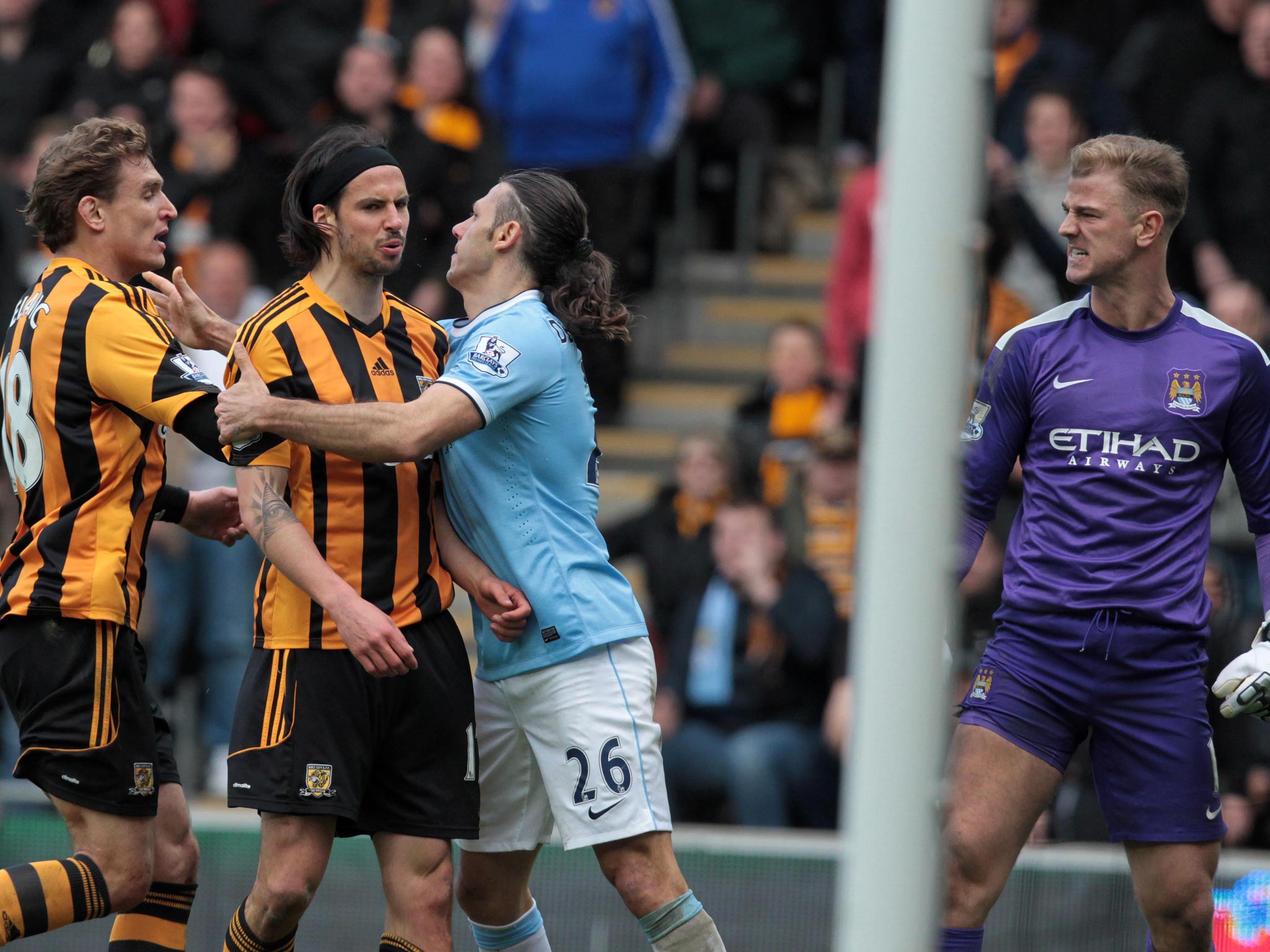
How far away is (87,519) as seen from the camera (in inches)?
180

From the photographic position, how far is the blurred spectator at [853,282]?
866 cm

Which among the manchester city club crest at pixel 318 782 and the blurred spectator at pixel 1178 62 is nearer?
the manchester city club crest at pixel 318 782

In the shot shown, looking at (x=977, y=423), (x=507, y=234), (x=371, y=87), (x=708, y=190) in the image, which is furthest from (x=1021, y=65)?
(x=507, y=234)

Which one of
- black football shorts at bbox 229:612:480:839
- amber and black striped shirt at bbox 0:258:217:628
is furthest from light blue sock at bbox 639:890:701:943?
amber and black striped shirt at bbox 0:258:217:628

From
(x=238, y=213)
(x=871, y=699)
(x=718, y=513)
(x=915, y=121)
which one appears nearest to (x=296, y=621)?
(x=871, y=699)

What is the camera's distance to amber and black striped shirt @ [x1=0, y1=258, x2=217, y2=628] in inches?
177

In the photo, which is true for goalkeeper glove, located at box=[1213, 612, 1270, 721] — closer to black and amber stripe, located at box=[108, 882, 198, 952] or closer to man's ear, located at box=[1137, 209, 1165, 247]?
man's ear, located at box=[1137, 209, 1165, 247]

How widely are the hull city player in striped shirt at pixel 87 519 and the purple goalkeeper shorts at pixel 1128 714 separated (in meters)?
2.21

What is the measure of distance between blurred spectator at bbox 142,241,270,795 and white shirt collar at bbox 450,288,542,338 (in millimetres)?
3861

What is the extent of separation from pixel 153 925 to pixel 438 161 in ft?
17.3

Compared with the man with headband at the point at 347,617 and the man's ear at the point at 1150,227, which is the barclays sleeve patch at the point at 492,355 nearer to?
the man with headband at the point at 347,617

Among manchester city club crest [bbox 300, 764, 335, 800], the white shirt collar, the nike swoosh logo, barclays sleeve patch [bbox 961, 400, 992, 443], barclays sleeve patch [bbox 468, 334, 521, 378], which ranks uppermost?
the white shirt collar

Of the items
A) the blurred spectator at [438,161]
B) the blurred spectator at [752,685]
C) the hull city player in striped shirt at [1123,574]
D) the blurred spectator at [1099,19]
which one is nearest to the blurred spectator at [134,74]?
the blurred spectator at [438,161]

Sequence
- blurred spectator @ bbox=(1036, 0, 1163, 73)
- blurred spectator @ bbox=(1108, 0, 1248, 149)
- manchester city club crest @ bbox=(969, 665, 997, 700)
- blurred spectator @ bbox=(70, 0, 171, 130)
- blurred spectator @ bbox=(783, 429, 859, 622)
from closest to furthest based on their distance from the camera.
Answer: manchester city club crest @ bbox=(969, 665, 997, 700)
blurred spectator @ bbox=(783, 429, 859, 622)
blurred spectator @ bbox=(1108, 0, 1248, 149)
blurred spectator @ bbox=(70, 0, 171, 130)
blurred spectator @ bbox=(1036, 0, 1163, 73)
